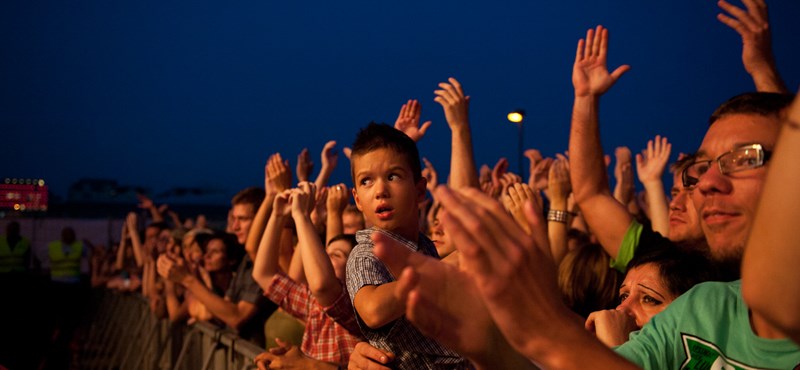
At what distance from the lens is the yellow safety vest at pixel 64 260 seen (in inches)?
562

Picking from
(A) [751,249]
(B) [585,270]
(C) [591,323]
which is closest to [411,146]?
(C) [591,323]

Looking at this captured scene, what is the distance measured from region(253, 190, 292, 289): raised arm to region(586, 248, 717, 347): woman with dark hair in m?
2.26

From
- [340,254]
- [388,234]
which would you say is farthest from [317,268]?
[340,254]

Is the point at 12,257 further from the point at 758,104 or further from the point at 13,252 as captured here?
the point at 758,104

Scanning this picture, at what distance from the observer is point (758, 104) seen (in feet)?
6.45

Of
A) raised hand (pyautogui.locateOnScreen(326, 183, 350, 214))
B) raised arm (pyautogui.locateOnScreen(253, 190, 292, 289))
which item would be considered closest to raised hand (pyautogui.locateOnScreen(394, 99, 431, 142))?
raised hand (pyautogui.locateOnScreen(326, 183, 350, 214))

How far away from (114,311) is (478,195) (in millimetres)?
11734

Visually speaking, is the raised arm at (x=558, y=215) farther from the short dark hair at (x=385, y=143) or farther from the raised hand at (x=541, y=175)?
the raised hand at (x=541, y=175)

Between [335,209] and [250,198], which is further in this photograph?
[250,198]

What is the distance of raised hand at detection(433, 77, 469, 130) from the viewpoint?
412cm

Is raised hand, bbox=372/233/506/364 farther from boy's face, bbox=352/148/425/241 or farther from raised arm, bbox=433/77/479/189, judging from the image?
raised arm, bbox=433/77/479/189

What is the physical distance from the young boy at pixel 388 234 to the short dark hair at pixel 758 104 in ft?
3.91

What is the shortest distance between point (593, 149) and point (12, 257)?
13.6 m

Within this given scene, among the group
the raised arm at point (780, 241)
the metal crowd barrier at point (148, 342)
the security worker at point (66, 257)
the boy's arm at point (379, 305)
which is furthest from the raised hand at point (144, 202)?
the raised arm at point (780, 241)
